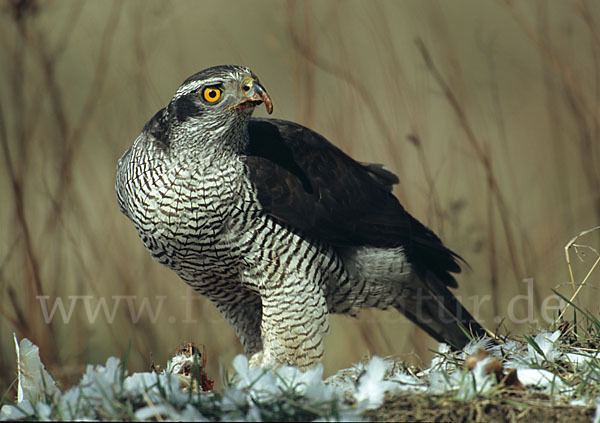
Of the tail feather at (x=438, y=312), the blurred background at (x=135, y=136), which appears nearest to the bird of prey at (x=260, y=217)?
the tail feather at (x=438, y=312)

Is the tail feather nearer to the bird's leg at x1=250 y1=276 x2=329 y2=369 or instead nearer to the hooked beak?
the bird's leg at x1=250 y1=276 x2=329 y2=369

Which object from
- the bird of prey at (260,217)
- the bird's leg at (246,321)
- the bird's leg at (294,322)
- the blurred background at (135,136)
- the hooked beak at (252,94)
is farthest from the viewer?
the blurred background at (135,136)

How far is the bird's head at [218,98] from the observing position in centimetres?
370

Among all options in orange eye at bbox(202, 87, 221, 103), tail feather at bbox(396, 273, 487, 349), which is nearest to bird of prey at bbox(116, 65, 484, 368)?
orange eye at bbox(202, 87, 221, 103)

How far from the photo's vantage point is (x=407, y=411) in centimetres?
240

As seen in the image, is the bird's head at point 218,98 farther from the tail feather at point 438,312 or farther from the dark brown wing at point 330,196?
the tail feather at point 438,312

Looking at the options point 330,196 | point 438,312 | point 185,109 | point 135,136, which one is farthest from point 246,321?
point 135,136

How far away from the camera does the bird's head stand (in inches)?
146

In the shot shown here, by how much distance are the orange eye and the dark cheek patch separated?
0.23 ft

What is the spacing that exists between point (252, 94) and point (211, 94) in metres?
0.22

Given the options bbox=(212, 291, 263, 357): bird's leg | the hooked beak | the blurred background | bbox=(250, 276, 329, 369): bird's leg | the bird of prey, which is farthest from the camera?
the blurred background

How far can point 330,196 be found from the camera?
4172 mm

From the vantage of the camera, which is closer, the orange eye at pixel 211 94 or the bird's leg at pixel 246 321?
the orange eye at pixel 211 94

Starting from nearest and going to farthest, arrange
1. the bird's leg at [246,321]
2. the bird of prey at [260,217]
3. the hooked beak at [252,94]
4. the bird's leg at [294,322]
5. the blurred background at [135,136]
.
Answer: the hooked beak at [252,94]
the bird of prey at [260,217]
the bird's leg at [294,322]
the bird's leg at [246,321]
the blurred background at [135,136]
